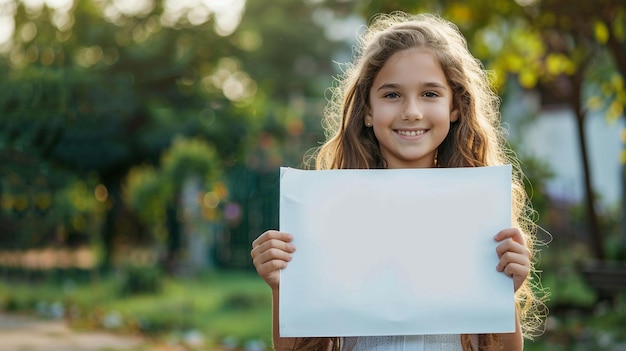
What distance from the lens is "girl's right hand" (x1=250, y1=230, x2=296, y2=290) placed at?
6.88 ft

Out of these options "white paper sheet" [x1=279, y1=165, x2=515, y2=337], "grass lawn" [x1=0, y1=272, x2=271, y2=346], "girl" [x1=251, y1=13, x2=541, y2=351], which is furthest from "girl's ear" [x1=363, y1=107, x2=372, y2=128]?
"grass lawn" [x1=0, y1=272, x2=271, y2=346]

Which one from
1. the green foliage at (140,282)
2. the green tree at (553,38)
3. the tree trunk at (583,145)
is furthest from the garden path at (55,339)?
the tree trunk at (583,145)

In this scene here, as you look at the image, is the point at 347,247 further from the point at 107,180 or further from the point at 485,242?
the point at 107,180

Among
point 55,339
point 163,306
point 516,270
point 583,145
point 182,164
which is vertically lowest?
point 516,270

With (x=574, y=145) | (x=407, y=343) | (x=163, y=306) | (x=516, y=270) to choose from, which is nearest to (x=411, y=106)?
(x=516, y=270)

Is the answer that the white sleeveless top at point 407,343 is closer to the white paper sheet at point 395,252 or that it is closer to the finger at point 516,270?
the white paper sheet at point 395,252

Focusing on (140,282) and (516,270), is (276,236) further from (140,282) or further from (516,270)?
(140,282)

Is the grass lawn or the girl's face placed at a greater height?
the grass lawn

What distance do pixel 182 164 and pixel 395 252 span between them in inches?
301

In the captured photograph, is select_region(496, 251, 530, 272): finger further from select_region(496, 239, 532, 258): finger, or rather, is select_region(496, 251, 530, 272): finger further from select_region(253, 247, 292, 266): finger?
select_region(253, 247, 292, 266): finger

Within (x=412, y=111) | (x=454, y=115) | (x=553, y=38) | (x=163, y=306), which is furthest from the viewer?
(x=163, y=306)

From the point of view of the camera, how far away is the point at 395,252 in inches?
84.4

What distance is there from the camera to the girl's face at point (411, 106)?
2.22m

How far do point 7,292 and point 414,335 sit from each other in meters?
8.08
